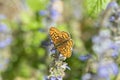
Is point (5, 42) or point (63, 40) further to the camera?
point (5, 42)

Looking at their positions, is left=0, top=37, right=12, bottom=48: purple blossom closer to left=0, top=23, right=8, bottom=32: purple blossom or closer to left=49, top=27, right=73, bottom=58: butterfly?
left=0, top=23, right=8, bottom=32: purple blossom

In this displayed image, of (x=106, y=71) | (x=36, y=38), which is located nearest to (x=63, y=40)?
(x=106, y=71)

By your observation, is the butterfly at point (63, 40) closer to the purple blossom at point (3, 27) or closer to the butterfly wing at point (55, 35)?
the butterfly wing at point (55, 35)

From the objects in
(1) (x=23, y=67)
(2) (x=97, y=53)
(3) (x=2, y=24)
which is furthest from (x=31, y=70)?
(2) (x=97, y=53)

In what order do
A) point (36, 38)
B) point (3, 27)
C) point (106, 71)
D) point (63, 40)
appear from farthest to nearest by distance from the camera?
point (3, 27) → point (36, 38) → point (106, 71) → point (63, 40)

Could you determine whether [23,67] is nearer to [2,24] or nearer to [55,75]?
[2,24]

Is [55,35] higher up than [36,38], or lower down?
lower down

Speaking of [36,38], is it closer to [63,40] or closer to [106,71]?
[106,71]

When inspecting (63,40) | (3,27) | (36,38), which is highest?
(3,27)

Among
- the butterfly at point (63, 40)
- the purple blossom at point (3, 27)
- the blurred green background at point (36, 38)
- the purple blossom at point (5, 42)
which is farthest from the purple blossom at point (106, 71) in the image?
the purple blossom at point (3, 27)
